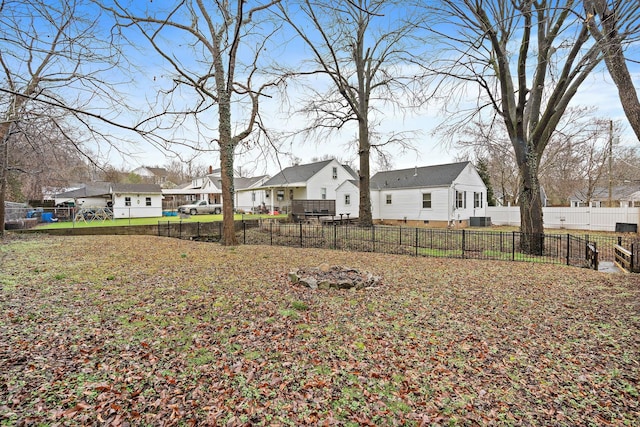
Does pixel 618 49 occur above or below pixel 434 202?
above

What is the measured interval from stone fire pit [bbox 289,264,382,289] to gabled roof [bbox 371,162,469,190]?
17159 mm

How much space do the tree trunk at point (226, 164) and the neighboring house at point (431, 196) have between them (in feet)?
51.2

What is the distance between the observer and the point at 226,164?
11.5 metres

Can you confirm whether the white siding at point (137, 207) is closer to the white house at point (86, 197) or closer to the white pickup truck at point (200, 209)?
the white pickup truck at point (200, 209)

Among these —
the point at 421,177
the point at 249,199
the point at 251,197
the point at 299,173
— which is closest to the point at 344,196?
the point at 299,173

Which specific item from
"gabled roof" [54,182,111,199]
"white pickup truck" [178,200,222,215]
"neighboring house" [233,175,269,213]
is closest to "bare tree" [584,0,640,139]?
"neighboring house" [233,175,269,213]

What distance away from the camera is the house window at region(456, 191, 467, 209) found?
22.2m

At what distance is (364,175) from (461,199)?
950cm

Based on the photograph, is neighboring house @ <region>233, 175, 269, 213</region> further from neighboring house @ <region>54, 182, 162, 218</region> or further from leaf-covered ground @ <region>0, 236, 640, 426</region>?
leaf-covered ground @ <region>0, 236, 640, 426</region>

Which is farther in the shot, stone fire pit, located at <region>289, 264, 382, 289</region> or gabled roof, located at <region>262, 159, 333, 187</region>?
gabled roof, located at <region>262, 159, 333, 187</region>

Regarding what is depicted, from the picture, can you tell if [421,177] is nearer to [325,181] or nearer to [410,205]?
[410,205]

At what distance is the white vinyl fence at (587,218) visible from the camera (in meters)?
18.3

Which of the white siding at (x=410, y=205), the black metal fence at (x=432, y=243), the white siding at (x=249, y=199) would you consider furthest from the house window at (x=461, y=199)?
the white siding at (x=249, y=199)

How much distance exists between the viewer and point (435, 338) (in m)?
4.07
